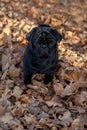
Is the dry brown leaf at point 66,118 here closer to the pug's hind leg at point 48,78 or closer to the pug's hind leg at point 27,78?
the pug's hind leg at point 48,78

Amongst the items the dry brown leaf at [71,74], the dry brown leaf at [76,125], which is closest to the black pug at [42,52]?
the dry brown leaf at [71,74]

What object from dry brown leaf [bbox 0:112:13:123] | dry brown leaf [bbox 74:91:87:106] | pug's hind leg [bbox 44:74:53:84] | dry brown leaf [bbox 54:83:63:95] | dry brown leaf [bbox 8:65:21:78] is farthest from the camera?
dry brown leaf [bbox 8:65:21:78]

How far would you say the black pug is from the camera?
4.45m

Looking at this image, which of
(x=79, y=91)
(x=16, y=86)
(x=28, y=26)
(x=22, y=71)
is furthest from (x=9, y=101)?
(x=28, y=26)

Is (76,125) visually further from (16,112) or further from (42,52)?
(42,52)

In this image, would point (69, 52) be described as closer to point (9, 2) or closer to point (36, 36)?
point (36, 36)

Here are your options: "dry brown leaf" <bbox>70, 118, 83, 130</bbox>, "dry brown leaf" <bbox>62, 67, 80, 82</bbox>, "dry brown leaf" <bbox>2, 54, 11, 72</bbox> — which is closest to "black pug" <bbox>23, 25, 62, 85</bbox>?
"dry brown leaf" <bbox>62, 67, 80, 82</bbox>

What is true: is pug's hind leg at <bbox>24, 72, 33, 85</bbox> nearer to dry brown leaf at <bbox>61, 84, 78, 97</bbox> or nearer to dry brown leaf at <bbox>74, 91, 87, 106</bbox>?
dry brown leaf at <bbox>61, 84, 78, 97</bbox>

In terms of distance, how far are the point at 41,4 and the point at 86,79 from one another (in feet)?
7.03

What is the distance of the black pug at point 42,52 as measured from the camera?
4453 millimetres

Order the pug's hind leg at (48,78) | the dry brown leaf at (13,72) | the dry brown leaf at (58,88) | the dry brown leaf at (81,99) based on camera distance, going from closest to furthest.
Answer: the dry brown leaf at (81,99), the dry brown leaf at (58,88), the pug's hind leg at (48,78), the dry brown leaf at (13,72)

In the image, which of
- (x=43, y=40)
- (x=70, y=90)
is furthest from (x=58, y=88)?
(x=43, y=40)

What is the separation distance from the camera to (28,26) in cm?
612

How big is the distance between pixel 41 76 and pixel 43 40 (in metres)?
0.84
